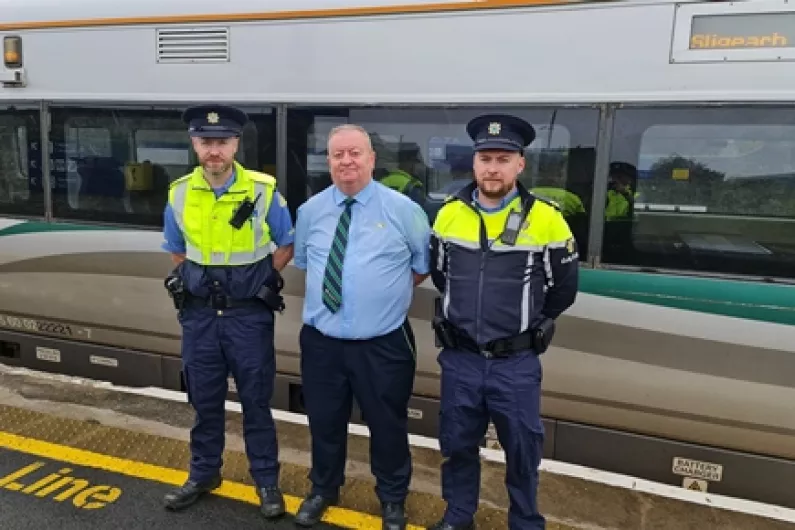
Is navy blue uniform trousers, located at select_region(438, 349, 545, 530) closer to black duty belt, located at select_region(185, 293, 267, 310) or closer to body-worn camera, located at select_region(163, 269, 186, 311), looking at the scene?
black duty belt, located at select_region(185, 293, 267, 310)

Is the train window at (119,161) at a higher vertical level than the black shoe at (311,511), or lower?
higher

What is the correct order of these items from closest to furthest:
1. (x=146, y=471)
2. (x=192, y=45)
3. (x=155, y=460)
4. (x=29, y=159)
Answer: (x=146, y=471)
(x=155, y=460)
(x=192, y=45)
(x=29, y=159)

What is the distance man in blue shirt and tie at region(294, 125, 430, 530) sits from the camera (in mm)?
2678

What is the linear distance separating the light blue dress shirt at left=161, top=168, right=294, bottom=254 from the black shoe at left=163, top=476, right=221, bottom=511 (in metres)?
1.08

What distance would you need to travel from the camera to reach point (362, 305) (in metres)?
2.67

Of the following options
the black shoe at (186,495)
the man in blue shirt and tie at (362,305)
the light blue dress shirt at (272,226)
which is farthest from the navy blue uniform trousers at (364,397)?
the black shoe at (186,495)

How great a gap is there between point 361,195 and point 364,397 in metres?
0.85

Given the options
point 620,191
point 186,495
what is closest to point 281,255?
point 186,495

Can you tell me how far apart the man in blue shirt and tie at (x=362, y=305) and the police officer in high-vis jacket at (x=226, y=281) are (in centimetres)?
18

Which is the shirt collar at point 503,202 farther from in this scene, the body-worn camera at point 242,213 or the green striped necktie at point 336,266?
the body-worn camera at point 242,213

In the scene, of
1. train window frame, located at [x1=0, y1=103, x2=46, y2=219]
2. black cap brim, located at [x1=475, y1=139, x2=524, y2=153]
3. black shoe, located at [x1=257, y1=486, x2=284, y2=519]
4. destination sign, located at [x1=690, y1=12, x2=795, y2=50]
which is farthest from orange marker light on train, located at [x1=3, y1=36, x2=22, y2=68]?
destination sign, located at [x1=690, y1=12, x2=795, y2=50]

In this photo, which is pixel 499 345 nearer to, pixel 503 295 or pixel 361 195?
pixel 503 295

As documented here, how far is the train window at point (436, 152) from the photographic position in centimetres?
312

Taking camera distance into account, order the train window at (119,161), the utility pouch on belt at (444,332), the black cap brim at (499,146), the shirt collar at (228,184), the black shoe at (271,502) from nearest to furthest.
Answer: the black cap brim at (499,146), the utility pouch on belt at (444,332), the shirt collar at (228,184), the black shoe at (271,502), the train window at (119,161)
